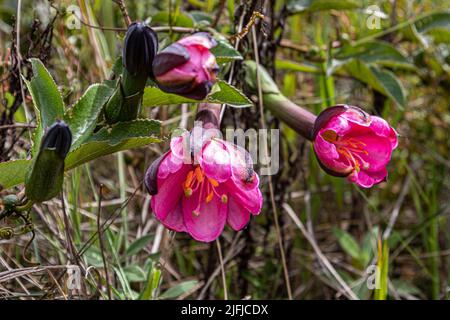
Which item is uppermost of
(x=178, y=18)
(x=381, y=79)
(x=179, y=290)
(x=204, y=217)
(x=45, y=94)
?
(x=178, y=18)

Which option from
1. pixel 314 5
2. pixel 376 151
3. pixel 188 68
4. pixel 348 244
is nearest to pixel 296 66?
pixel 314 5

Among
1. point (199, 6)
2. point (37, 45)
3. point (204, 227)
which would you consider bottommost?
point (204, 227)

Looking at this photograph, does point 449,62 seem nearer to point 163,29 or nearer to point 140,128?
point 163,29

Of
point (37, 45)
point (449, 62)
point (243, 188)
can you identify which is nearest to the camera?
point (243, 188)

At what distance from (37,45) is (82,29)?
0.26 metres

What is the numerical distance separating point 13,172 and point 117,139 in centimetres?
16

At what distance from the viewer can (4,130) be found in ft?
3.99

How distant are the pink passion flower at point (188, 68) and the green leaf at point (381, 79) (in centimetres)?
83

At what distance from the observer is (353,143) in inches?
41.1

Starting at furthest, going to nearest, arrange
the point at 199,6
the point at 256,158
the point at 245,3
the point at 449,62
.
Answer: the point at 449,62 < the point at 199,6 < the point at 256,158 < the point at 245,3

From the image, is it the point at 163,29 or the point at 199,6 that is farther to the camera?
the point at 199,6

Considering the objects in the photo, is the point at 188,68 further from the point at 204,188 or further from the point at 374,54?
the point at 374,54

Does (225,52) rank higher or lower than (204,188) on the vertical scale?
higher

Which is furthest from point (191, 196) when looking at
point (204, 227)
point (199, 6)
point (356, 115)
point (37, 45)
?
point (199, 6)
